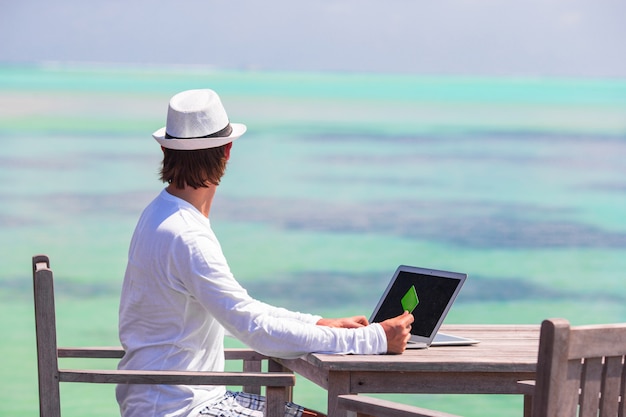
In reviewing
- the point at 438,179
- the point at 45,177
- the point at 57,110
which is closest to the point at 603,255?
the point at 438,179

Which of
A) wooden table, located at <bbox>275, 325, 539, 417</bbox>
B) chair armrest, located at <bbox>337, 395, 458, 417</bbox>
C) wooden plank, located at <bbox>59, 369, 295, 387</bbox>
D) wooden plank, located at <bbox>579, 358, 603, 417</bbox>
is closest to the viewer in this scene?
wooden plank, located at <bbox>579, 358, 603, 417</bbox>

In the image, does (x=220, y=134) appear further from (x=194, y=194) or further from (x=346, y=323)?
(x=346, y=323)

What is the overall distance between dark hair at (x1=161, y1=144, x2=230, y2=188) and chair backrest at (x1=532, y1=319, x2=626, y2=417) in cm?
113

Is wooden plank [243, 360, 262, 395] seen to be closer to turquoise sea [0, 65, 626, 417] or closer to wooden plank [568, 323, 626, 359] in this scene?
wooden plank [568, 323, 626, 359]

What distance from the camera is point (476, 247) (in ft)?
42.3

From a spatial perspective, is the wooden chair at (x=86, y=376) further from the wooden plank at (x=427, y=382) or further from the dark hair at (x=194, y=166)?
the dark hair at (x=194, y=166)

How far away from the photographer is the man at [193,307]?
284cm

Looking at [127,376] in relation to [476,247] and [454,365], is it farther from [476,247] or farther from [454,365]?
[476,247]

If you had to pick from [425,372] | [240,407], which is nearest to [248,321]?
[240,407]

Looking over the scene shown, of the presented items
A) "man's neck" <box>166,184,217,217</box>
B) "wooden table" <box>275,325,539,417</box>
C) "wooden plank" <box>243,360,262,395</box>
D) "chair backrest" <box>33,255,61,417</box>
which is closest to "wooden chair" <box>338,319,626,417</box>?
"wooden table" <box>275,325,539,417</box>

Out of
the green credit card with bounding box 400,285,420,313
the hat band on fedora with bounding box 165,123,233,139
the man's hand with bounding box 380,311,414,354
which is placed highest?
the hat band on fedora with bounding box 165,123,233,139

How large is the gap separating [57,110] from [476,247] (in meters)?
34.9

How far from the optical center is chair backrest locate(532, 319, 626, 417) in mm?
2113

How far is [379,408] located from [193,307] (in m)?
0.60
